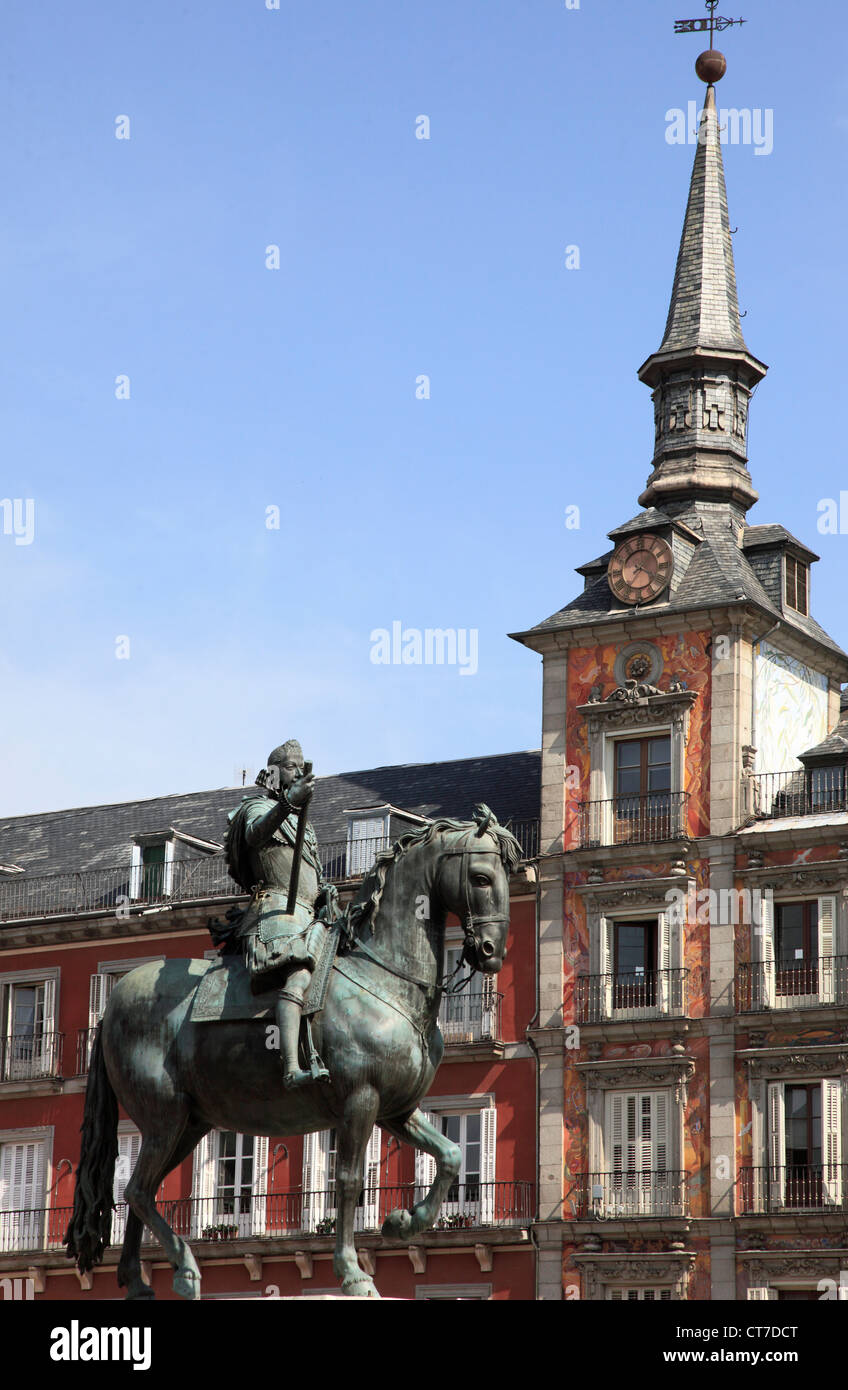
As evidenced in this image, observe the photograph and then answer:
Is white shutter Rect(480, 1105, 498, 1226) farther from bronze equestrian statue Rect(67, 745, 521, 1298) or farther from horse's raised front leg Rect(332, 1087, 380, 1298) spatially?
horse's raised front leg Rect(332, 1087, 380, 1298)

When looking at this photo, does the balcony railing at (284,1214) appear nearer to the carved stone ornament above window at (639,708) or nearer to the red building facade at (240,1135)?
the red building facade at (240,1135)

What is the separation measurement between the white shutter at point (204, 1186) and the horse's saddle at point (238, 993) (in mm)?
35545

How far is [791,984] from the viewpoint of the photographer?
159 feet

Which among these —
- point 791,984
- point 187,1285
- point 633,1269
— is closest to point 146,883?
point 633,1269

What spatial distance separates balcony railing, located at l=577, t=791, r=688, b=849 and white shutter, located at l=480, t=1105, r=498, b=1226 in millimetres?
6706

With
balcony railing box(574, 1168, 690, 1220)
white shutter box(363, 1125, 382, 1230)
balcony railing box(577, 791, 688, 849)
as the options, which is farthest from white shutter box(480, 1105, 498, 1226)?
balcony railing box(577, 791, 688, 849)

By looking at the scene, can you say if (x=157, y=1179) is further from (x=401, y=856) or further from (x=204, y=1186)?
(x=204, y=1186)

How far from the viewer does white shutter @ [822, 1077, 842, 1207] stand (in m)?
46.5

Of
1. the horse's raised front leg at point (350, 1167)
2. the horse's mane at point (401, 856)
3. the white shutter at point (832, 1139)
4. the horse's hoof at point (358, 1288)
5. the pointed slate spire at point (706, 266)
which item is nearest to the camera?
the horse's hoof at point (358, 1288)

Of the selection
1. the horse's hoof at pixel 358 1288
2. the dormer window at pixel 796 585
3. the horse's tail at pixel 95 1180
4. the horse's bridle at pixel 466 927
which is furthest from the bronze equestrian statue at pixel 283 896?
the dormer window at pixel 796 585

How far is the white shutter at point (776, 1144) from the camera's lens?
155ft

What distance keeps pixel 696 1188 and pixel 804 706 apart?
1279cm
